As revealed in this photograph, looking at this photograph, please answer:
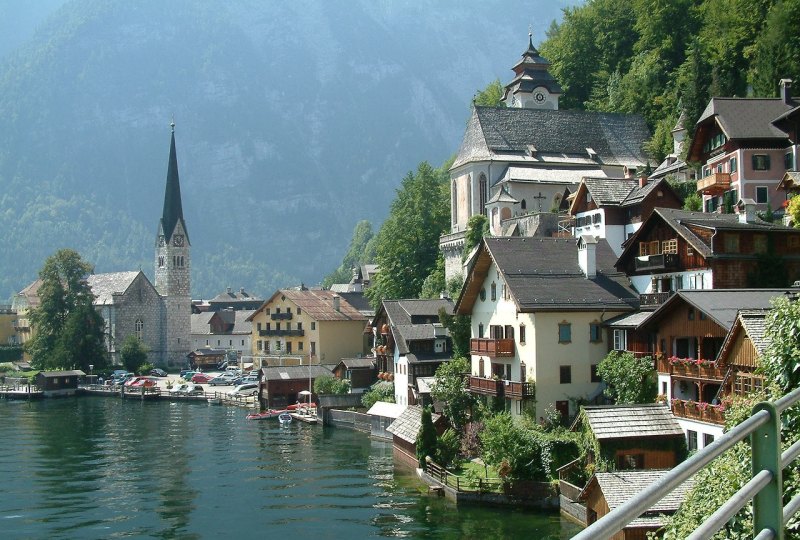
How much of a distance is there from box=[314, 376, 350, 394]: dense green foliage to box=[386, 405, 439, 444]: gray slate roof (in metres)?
22.1

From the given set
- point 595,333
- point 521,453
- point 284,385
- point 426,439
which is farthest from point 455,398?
point 284,385

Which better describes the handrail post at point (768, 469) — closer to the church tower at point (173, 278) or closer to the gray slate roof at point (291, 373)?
the gray slate roof at point (291, 373)

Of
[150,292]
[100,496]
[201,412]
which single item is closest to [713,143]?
[100,496]

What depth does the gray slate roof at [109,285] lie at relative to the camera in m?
136

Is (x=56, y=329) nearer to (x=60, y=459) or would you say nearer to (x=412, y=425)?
(x=60, y=459)

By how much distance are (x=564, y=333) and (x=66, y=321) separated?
8248cm

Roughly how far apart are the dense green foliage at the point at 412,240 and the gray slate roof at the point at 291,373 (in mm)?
13410

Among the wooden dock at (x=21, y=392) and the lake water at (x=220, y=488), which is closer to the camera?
the lake water at (x=220, y=488)

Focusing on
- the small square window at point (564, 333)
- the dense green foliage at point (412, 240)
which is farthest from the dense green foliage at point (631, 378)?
the dense green foliage at point (412, 240)

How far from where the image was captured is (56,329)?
114 metres

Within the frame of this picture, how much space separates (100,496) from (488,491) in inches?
702

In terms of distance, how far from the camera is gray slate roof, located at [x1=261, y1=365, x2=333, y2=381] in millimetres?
81000

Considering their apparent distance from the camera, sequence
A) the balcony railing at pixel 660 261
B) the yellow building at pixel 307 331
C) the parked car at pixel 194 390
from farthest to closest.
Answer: the yellow building at pixel 307 331 → the parked car at pixel 194 390 → the balcony railing at pixel 660 261

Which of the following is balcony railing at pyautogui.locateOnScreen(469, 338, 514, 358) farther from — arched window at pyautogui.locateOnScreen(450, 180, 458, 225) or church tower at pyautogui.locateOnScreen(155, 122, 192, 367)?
church tower at pyautogui.locateOnScreen(155, 122, 192, 367)
